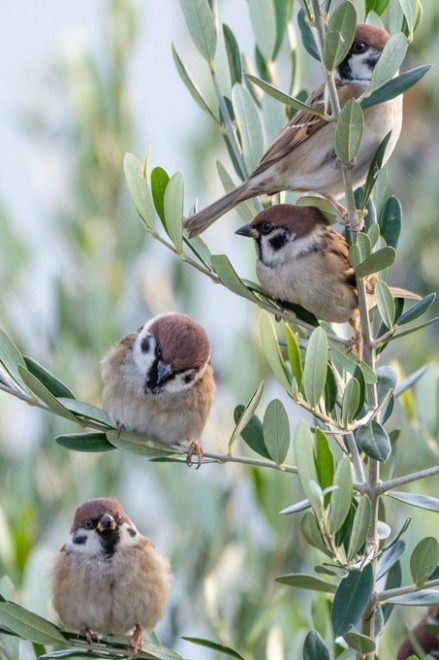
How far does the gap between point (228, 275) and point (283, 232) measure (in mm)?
550

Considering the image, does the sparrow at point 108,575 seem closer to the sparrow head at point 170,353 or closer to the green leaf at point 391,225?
the sparrow head at point 170,353

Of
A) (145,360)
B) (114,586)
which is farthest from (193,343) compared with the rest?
(114,586)

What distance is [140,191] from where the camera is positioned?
1.86 metres

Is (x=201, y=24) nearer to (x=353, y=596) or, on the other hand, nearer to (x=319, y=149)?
(x=319, y=149)

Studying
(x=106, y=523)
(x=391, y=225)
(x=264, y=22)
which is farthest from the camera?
(x=106, y=523)

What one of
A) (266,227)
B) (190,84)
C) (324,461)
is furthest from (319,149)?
(324,461)

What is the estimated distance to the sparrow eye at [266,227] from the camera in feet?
7.92

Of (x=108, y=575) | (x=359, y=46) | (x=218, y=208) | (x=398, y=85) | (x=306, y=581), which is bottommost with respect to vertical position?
(x=108, y=575)

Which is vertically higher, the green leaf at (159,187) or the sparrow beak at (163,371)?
the green leaf at (159,187)

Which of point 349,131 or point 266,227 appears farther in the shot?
point 266,227

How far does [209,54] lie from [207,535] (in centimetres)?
154

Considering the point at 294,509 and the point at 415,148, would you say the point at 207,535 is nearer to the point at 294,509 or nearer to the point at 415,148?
the point at 294,509

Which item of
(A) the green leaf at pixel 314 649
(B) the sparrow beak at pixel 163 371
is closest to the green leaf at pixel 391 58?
(A) the green leaf at pixel 314 649

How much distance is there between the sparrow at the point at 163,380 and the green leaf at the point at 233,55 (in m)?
0.74
